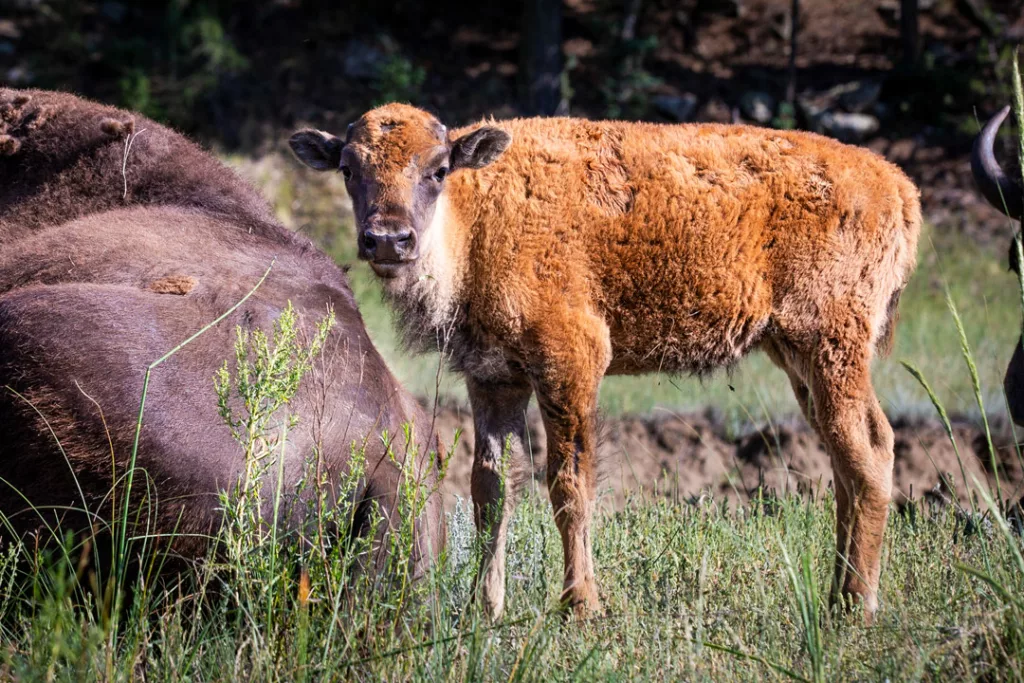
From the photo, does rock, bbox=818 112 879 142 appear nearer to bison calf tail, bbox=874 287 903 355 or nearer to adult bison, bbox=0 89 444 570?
bison calf tail, bbox=874 287 903 355

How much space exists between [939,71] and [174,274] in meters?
19.3

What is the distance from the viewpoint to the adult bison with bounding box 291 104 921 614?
5.31 metres

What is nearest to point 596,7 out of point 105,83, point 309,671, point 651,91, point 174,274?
point 651,91

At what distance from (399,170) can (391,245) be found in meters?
0.50

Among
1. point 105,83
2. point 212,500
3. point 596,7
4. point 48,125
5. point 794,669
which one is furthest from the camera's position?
point 596,7

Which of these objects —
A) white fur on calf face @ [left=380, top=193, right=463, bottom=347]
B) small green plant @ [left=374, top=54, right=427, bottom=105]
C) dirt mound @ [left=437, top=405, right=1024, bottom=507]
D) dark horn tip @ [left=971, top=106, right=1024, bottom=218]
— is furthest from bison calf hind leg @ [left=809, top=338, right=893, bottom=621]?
small green plant @ [left=374, top=54, right=427, bottom=105]

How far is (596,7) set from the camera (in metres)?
22.4

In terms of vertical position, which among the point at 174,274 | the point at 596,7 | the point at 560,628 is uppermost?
the point at 596,7

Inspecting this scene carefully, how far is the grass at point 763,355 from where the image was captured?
1029 centimetres

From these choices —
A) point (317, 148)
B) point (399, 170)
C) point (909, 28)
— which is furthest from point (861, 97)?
point (399, 170)

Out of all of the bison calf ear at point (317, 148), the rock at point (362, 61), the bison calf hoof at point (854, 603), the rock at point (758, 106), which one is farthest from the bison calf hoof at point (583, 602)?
the rock at point (362, 61)

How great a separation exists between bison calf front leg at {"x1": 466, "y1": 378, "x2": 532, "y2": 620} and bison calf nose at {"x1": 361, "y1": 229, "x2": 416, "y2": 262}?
82 cm

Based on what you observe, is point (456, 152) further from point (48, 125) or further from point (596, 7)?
point (596, 7)

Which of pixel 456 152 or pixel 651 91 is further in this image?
pixel 651 91
